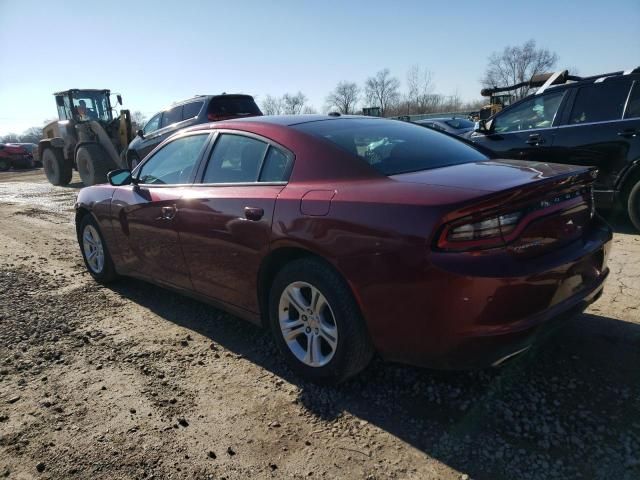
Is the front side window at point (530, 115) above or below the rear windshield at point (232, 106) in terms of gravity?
below

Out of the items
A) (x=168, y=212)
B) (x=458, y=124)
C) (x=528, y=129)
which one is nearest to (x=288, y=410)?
(x=168, y=212)

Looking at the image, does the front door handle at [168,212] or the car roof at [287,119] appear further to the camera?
the front door handle at [168,212]

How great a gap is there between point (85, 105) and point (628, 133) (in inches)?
613

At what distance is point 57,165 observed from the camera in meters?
16.1

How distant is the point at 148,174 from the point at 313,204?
2179 millimetres

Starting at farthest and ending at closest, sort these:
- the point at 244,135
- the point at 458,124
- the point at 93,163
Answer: the point at 458,124
the point at 93,163
the point at 244,135

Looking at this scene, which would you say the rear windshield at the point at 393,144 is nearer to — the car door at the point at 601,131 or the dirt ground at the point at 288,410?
the dirt ground at the point at 288,410

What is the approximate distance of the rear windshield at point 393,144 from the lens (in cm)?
276

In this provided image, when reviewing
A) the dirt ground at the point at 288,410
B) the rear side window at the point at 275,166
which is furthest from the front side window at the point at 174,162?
the dirt ground at the point at 288,410

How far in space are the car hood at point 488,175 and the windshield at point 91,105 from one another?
15469mm

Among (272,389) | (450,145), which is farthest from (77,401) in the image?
(450,145)

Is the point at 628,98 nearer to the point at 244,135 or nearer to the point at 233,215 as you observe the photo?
the point at 244,135

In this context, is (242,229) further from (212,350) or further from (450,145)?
(450,145)

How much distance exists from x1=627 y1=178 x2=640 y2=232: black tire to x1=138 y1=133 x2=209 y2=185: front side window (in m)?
4.55
